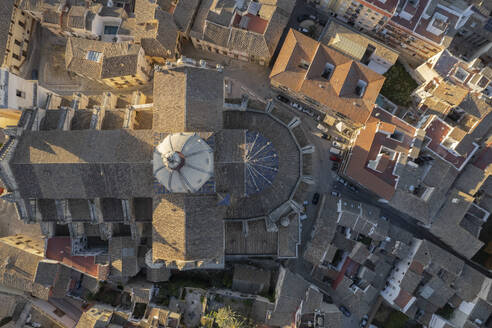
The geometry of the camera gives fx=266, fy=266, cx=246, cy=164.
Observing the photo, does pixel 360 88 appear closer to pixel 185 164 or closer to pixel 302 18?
pixel 302 18

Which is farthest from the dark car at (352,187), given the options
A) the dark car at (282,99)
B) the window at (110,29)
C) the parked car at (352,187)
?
the window at (110,29)

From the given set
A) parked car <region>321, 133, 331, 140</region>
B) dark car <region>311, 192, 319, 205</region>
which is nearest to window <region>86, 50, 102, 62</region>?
parked car <region>321, 133, 331, 140</region>

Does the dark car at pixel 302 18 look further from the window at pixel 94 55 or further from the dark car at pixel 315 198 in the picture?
the window at pixel 94 55

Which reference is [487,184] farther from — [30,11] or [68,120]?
[30,11]

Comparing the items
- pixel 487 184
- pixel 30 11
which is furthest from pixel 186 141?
pixel 487 184

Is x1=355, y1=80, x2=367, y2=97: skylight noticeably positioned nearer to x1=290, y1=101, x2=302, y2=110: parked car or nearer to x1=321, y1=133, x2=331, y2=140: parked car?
x1=321, y1=133, x2=331, y2=140: parked car
